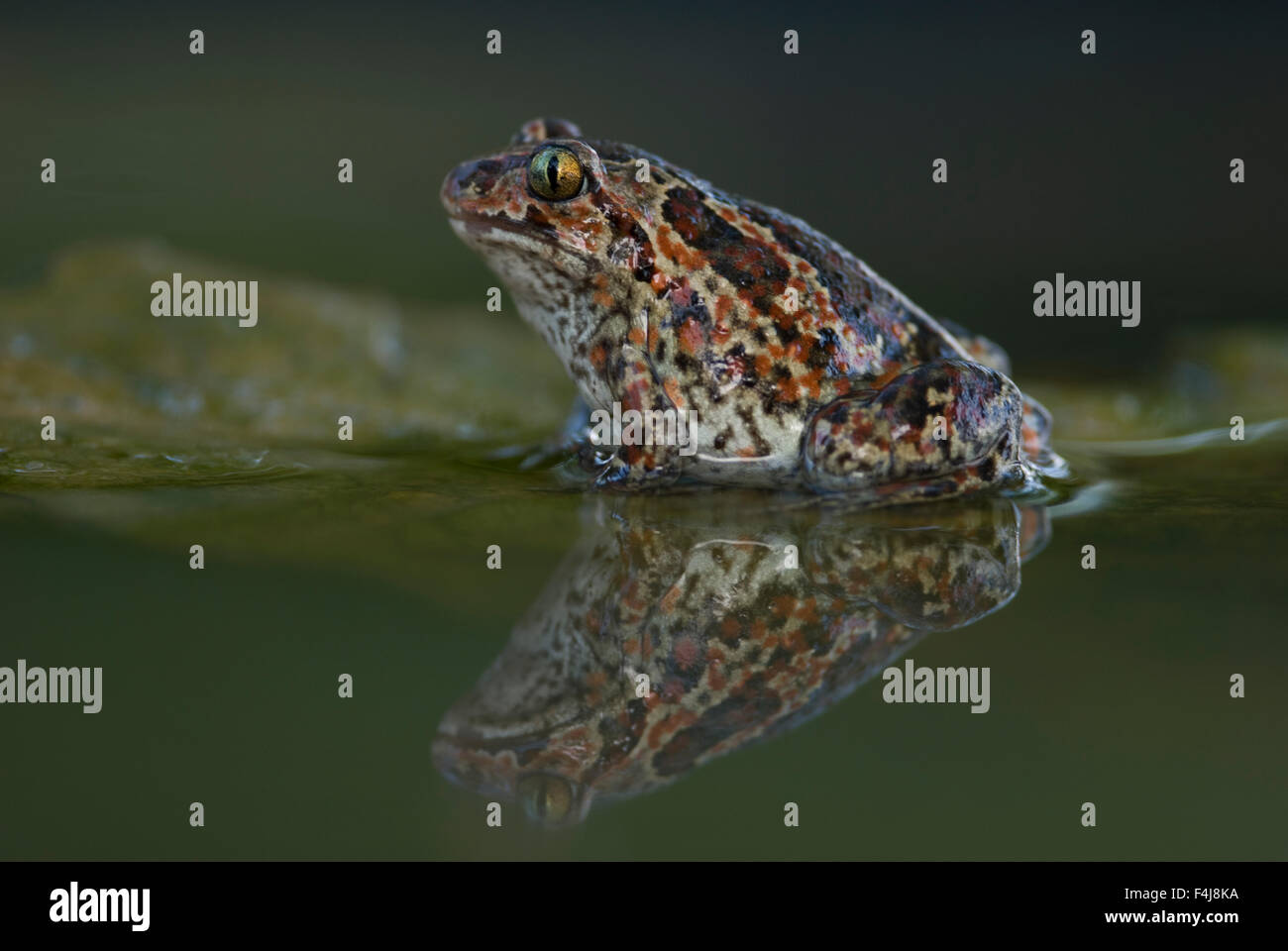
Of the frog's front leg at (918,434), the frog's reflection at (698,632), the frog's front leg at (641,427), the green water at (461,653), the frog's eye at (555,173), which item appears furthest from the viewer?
the frog's front leg at (641,427)

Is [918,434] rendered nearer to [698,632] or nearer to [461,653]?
[698,632]

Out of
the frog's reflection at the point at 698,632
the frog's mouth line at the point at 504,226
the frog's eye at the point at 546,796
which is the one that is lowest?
the frog's eye at the point at 546,796

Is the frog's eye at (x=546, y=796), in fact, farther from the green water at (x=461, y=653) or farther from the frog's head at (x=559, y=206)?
the frog's head at (x=559, y=206)

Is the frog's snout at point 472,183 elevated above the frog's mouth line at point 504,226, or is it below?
above

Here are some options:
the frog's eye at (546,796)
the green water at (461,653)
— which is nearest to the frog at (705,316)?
the green water at (461,653)

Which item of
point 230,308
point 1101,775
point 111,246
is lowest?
point 1101,775

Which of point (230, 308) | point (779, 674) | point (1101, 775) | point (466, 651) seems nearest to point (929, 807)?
point (1101, 775)

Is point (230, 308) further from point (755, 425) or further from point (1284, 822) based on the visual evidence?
point (1284, 822)

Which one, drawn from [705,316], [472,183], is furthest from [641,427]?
[472,183]
